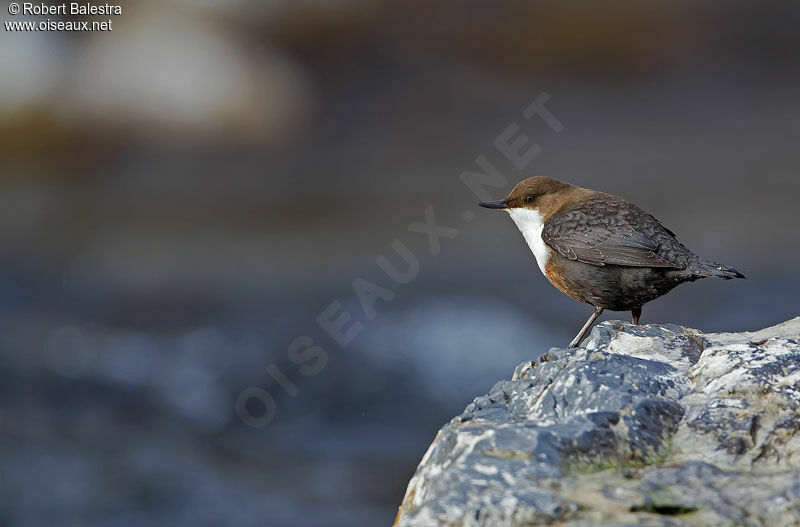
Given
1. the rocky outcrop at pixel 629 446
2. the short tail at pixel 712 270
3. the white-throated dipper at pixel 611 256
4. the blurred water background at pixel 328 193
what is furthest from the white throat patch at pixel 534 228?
the blurred water background at pixel 328 193

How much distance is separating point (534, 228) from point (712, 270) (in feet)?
3.32

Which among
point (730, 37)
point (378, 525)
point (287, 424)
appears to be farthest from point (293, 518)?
point (730, 37)

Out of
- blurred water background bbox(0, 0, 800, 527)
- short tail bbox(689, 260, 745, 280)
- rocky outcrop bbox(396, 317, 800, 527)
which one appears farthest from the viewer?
blurred water background bbox(0, 0, 800, 527)

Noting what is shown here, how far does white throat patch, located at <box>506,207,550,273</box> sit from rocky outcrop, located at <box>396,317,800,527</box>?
1606 millimetres

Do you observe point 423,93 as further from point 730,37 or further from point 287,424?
point 287,424

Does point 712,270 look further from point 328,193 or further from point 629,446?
point 328,193

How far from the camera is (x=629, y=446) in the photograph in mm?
2191

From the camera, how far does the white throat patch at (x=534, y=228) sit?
4462 mm

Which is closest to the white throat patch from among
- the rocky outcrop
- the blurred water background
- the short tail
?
the short tail

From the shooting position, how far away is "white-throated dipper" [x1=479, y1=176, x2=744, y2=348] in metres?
4.01

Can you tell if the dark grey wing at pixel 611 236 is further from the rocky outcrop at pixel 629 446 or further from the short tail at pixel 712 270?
the rocky outcrop at pixel 629 446

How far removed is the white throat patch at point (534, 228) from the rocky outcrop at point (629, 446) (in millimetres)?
1606

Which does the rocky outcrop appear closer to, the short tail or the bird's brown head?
the short tail

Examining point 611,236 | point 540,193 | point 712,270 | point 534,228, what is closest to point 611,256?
point 611,236
